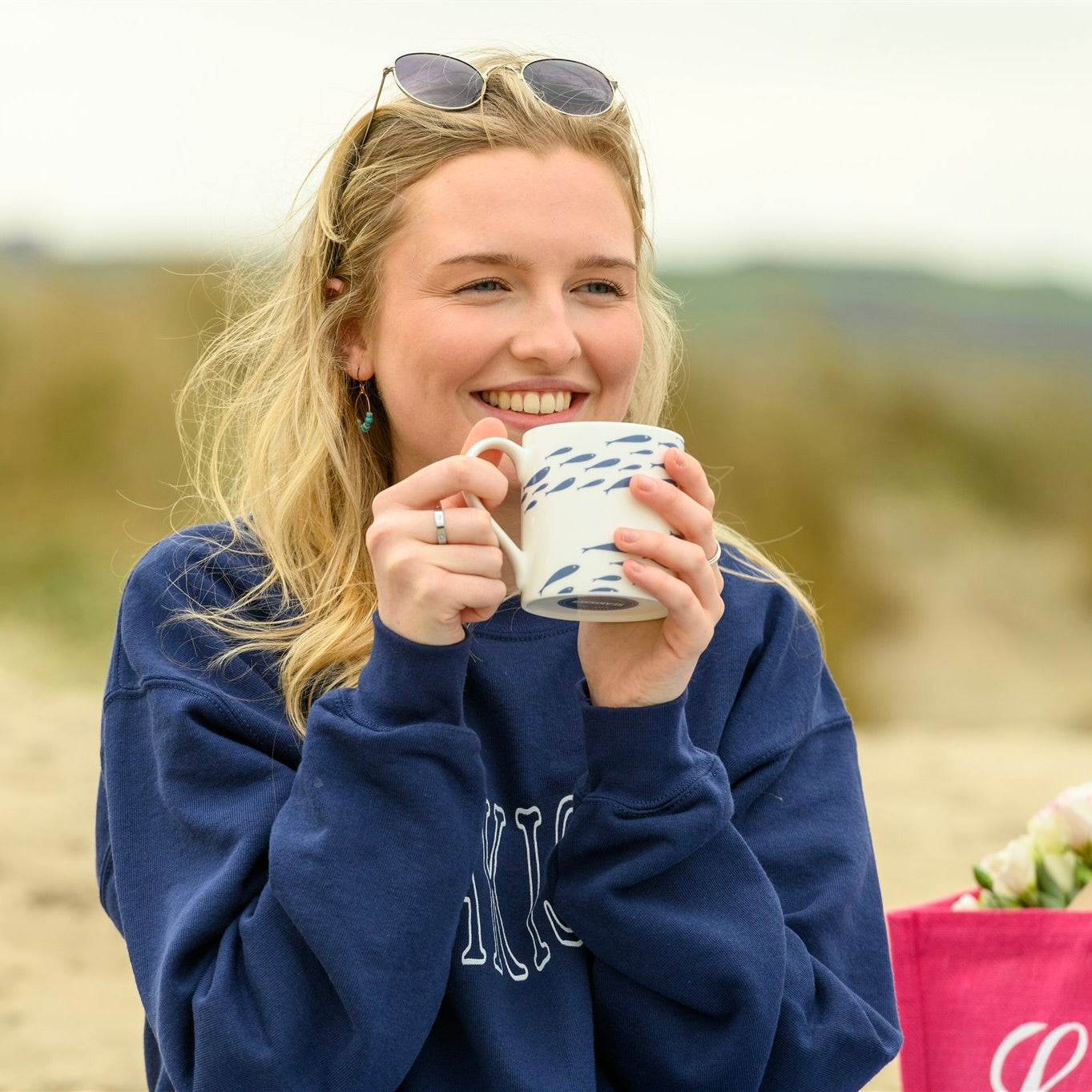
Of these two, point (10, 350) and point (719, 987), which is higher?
point (719, 987)

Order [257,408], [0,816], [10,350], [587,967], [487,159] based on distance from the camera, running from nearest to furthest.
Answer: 1. [587,967]
2. [487,159]
3. [257,408]
4. [0,816]
5. [10,350]

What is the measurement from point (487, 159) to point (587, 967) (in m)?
1.09

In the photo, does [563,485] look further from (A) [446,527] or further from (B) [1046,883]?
(B) [1046,883]

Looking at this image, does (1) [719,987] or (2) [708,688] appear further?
(2) [708,688]

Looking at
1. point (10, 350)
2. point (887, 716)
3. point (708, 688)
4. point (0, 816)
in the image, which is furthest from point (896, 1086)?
point (10, 350)

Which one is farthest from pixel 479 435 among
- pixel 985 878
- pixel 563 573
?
pixel 985 878

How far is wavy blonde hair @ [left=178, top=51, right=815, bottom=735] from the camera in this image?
2.03m

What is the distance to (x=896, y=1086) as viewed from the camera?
11.9 ft

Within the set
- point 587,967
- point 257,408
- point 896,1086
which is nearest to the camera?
point 587,967

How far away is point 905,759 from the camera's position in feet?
21.7

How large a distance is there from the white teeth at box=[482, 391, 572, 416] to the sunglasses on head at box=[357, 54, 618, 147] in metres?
0.43

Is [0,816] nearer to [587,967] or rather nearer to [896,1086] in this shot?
[896,1086]

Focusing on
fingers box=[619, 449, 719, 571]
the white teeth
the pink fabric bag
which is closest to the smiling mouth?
the white teeth

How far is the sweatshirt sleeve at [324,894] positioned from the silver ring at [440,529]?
0.13 metres
